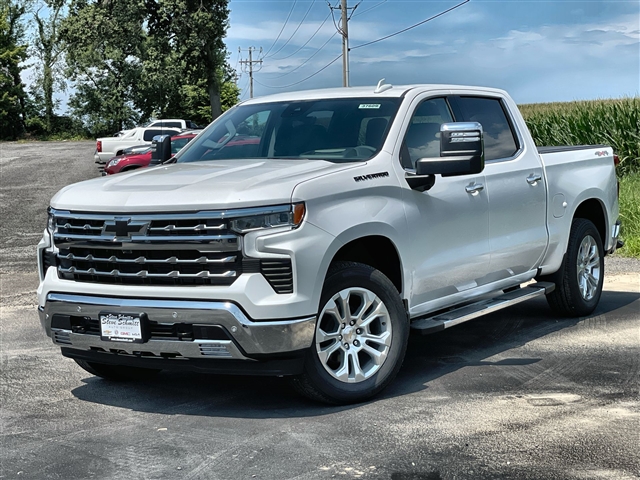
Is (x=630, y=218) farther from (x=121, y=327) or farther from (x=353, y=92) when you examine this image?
(x=121, y=327)

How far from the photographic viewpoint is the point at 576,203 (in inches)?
313

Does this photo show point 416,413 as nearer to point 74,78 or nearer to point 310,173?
point 310,173

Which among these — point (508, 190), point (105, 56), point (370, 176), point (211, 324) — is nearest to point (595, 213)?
point (508, 190)

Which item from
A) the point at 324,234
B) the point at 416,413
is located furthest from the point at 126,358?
the point at 416,413

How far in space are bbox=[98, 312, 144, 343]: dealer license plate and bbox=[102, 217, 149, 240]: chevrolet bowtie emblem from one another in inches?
18.0

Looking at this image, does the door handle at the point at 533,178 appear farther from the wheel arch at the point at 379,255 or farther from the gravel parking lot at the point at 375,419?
the wheel arch at the point at 379,255

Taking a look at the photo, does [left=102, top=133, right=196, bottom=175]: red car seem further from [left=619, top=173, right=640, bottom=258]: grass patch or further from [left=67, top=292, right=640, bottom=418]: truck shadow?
[left=67, top=292, right=640, bottom=418]: truck shadow

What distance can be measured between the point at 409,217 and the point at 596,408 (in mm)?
1653

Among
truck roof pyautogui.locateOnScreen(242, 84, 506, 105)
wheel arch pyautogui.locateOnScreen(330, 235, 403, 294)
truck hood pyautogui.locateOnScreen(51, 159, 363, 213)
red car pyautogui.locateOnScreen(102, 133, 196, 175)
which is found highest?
truck roof pyautogui.locateOnScreen(242, 84, 506, 105)

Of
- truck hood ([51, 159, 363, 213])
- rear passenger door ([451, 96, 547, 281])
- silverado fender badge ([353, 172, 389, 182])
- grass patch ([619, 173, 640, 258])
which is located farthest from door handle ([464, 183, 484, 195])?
grass patch ([619, 173, 640, 258])

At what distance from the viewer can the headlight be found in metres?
5.08

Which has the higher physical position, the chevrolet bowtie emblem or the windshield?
the windshield

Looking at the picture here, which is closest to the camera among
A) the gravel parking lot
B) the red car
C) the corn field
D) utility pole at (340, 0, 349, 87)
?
the gravel parking lot

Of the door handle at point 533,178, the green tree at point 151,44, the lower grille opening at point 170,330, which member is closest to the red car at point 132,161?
the door handle at point 533,178
